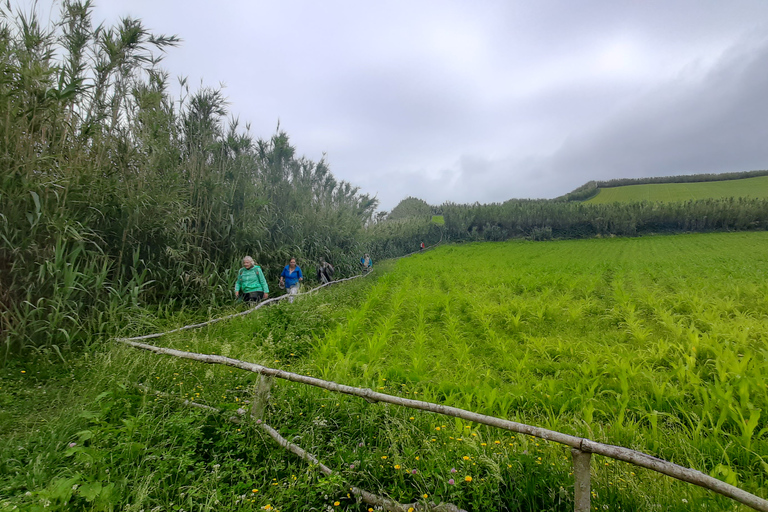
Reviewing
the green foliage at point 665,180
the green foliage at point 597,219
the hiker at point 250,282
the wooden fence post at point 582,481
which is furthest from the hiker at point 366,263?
the green foliage at point 665,180

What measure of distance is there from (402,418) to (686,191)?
213 ft

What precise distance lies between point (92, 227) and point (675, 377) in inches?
347

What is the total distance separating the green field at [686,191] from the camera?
4449 centimetres

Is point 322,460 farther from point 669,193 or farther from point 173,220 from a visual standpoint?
point 669,193

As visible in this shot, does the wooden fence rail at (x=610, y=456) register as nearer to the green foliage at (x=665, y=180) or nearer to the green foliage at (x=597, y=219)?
the green foliage at (x=597, y=219)

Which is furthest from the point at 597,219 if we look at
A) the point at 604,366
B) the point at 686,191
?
the point at 604,366

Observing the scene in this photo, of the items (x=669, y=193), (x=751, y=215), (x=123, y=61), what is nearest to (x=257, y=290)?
(x=123, y=61)

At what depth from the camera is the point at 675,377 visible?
4285 millimetres

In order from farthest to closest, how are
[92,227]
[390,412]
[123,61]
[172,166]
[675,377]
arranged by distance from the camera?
[172,166] < [123,61] < [92,227] < [675,377] < [390,412]

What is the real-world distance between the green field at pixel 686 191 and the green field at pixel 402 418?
158ft

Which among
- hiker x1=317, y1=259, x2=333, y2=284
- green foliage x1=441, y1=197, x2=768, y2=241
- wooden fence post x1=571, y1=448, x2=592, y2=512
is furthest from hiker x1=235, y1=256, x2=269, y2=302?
green foliage x1=441, y1=197, x2=768, y2=241

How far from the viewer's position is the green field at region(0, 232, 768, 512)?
2.21 meters

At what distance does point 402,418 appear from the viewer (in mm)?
3182

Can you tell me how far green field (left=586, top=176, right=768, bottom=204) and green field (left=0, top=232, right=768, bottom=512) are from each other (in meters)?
48.3
